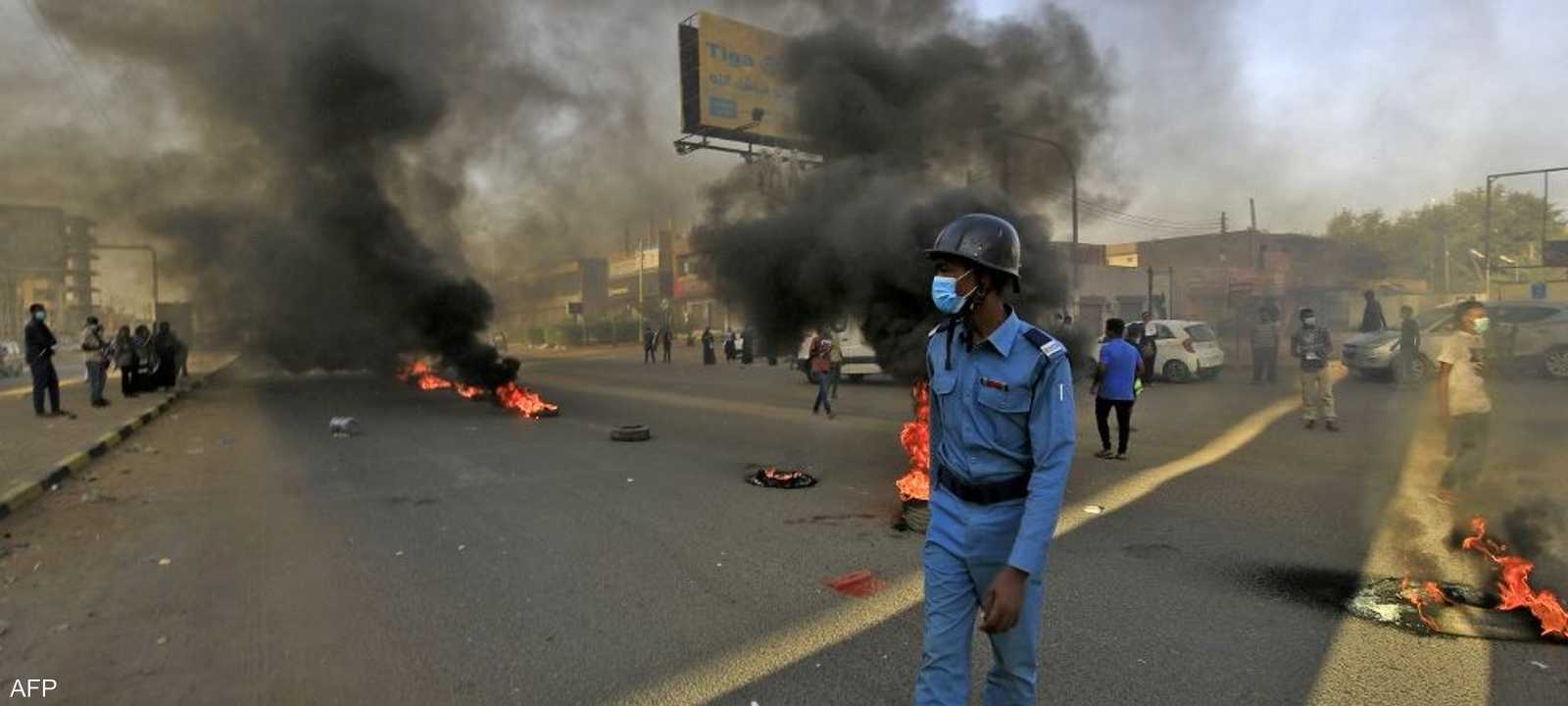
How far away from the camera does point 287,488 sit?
6.89 meters

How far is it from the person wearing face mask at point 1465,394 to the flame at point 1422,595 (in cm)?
208

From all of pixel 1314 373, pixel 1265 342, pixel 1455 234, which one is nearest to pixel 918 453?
pixel 1314 373

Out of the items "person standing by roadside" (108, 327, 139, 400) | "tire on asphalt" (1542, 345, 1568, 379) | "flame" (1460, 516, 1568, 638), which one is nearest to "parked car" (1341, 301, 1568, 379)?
"tire on asphalt" (1542, 345, 1568, 379)

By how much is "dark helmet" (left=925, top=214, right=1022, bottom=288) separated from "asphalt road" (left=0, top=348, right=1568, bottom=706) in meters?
1.67

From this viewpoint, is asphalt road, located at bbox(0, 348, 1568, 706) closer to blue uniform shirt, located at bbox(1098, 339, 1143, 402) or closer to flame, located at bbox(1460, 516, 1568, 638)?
flame, located at bbox(1460, 516, 1568, 638)

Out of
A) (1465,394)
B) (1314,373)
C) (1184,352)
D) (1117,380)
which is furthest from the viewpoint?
(1184,352)

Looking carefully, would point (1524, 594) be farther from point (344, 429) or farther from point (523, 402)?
point (523, 402)

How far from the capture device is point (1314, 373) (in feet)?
30.1

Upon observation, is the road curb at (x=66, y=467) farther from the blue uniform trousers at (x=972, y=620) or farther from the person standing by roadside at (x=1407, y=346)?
the person standing by roadside at (x=1407, y=346)

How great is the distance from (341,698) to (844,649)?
1.86 meters

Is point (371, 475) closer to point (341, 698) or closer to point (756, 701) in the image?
point (341, 698)

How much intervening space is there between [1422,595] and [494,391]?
41.8ft

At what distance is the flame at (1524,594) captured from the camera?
3361 mm

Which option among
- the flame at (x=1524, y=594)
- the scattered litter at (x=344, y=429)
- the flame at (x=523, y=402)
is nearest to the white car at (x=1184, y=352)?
the flame at (x=523, y=402)
